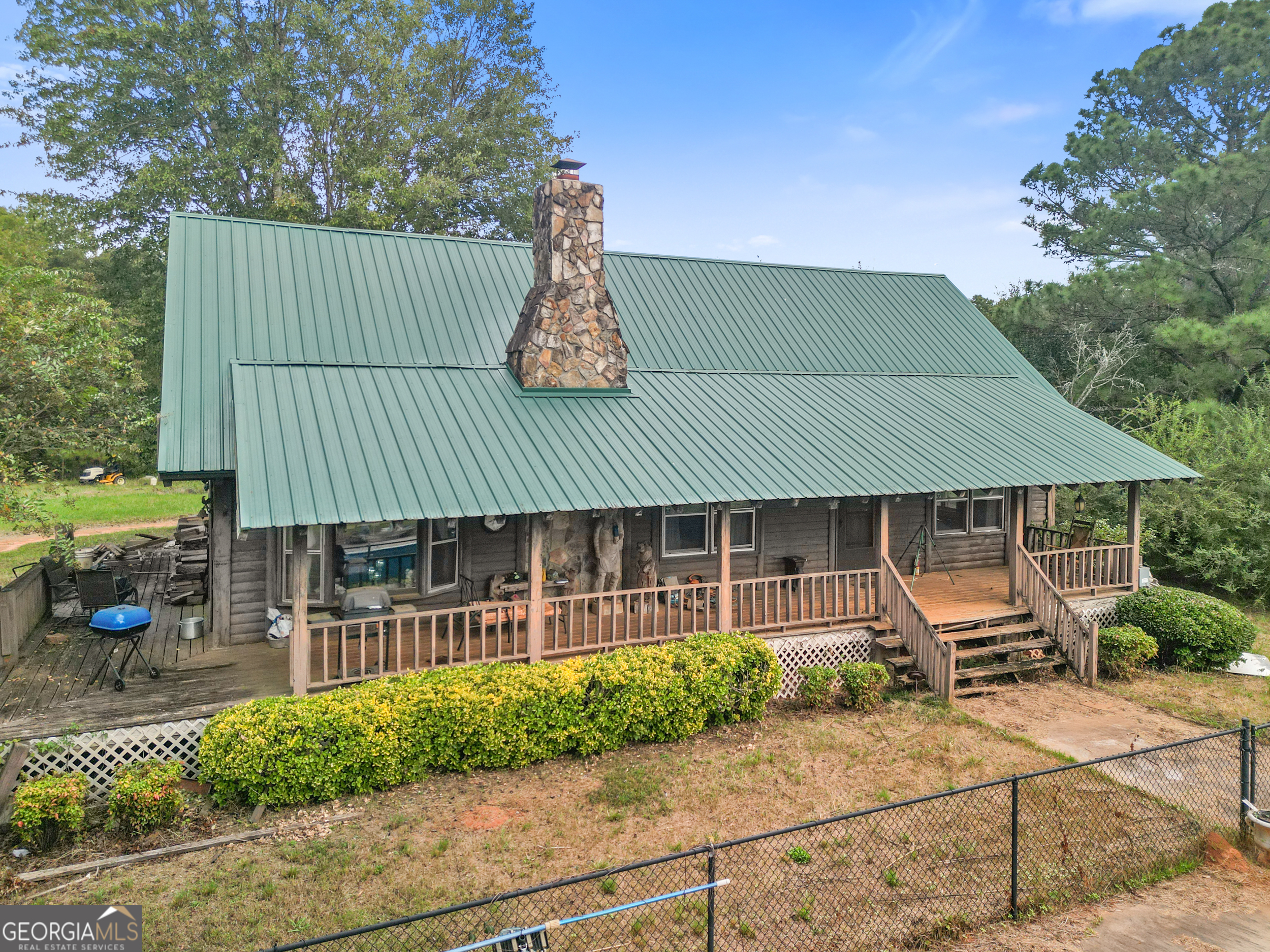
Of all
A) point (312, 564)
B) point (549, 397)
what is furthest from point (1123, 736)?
point (312, 564)

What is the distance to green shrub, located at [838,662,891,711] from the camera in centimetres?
1146

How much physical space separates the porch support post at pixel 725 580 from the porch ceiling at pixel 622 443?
57cm

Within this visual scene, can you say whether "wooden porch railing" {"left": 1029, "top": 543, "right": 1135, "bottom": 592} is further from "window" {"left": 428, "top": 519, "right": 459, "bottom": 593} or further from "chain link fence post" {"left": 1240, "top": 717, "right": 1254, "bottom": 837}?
"window" {"left": 428, "top": 519, "right": 459, "bottom": 593}

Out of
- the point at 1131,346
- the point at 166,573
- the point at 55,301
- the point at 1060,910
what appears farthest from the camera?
the point at 1131,346

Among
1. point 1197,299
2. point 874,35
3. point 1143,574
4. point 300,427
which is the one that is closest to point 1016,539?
point 1143,574

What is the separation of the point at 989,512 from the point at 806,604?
6.17 metres

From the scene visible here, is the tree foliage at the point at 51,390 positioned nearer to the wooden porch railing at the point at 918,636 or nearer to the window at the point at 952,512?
the wooden porch railing at the point at 918,636

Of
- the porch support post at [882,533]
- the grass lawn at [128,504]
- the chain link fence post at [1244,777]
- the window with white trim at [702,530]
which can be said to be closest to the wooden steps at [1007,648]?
the porch support post at [882,533]

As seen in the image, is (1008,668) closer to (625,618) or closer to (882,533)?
(882,533)

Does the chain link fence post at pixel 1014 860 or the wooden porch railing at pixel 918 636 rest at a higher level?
the wooden porch railing at pixel 918 636

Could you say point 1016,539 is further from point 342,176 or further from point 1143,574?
point 342,176

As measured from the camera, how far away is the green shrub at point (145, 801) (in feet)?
24.8

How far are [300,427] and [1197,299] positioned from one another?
2765 cm

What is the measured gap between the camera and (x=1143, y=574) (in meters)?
15.9
